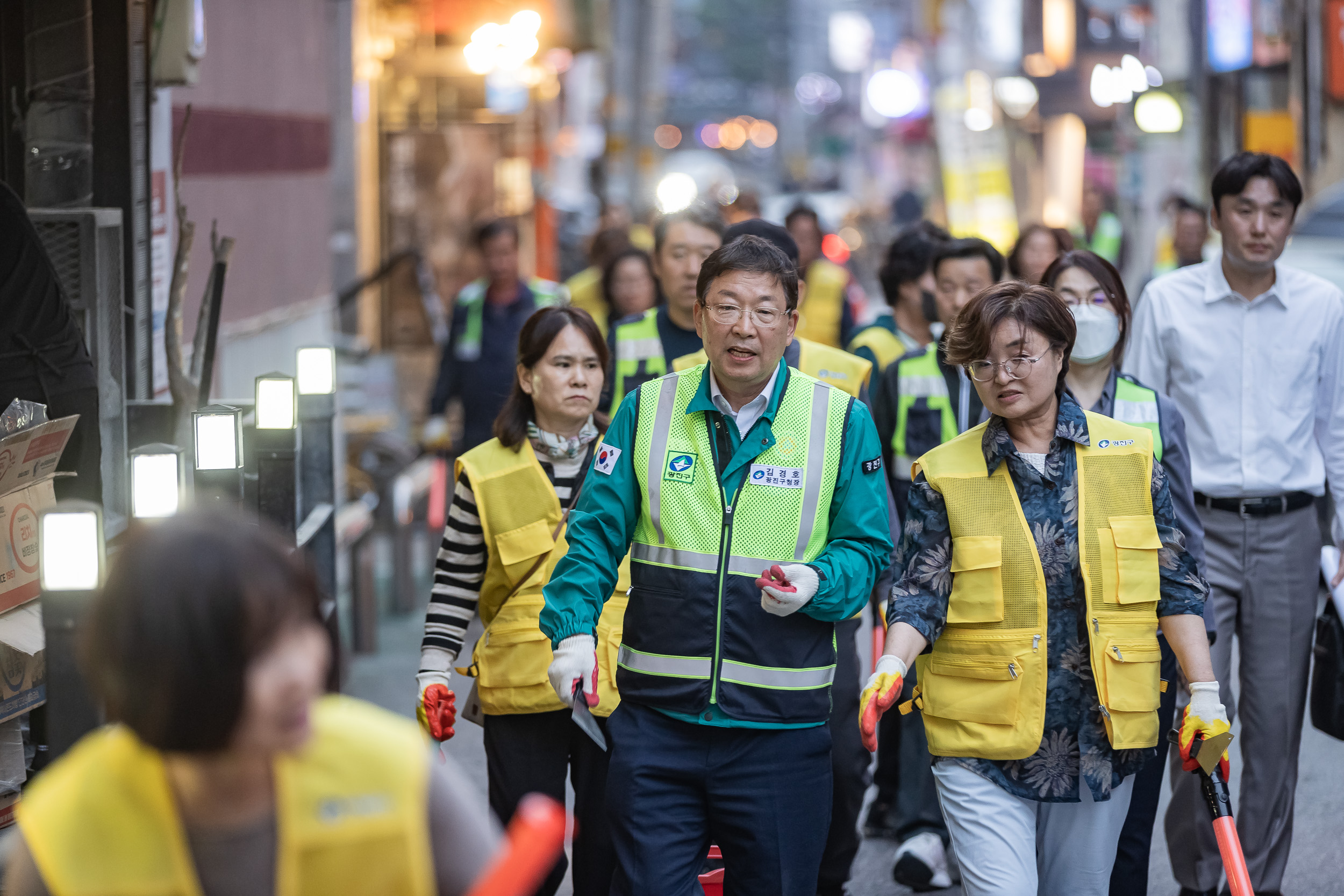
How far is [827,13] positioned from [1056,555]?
9771 cm

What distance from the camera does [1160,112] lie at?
682 inches

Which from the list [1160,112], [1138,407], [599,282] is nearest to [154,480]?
[1138,407]

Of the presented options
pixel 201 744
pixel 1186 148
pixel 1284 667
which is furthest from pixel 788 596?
pixel 1186 148

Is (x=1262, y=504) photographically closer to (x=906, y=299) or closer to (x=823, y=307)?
(x=906, y=299)

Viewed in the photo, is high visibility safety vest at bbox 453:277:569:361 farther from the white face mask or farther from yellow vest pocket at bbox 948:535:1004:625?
yellow vest pocket at bbox 948:535:1004:625

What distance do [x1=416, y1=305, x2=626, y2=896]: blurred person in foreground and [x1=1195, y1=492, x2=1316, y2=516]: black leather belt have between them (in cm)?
199

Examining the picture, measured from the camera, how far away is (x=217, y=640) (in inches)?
71.8

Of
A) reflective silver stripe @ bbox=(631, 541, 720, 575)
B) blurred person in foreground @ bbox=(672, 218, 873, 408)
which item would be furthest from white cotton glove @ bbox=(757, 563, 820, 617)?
blurred person in foreground @ bbox=(672, 218, 873, 408)

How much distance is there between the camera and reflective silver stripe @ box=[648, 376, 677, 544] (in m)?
3.66

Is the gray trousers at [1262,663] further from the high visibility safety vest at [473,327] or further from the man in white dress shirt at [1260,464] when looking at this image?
the high visibility safety vest at [473,327]

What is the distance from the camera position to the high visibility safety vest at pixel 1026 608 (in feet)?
12.4

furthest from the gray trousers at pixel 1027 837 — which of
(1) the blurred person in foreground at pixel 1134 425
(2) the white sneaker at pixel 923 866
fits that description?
(2) the white sneaker at pixel 923 866

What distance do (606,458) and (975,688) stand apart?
103 centimetres

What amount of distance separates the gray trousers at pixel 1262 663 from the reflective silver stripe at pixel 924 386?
1093mm
